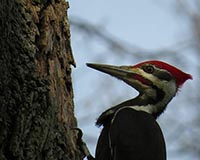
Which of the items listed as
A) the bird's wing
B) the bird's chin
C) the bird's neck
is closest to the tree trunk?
the bird's wing

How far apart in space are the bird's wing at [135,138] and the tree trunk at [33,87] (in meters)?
0.34

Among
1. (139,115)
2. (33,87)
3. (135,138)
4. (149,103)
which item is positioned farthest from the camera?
(149,103)

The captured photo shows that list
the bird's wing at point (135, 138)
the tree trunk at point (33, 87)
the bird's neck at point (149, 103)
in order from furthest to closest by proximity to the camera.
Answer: the bird's neck at point (149, 103), the bird's wing at point (135, 138), the tree trunk at point (33, 87)

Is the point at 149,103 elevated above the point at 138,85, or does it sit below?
below

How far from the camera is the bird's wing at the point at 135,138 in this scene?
8.80 ft

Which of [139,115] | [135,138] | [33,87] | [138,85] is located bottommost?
[33,87]

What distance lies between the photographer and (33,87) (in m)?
1.98

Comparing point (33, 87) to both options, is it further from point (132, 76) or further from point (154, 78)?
point (154, 78)

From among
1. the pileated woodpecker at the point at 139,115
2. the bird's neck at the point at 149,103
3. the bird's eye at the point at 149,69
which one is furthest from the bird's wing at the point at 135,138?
the bird's eye at the point at 149,69

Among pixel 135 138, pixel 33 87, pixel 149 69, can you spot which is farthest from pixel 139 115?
pixel 33 87

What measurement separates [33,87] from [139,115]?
1104mm

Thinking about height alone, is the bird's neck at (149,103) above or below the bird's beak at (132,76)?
below

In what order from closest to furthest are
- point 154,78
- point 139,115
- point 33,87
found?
point 33,87
point 139,115
point 154,78

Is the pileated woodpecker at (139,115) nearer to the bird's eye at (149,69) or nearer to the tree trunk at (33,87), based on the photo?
the bird's eye at (149,69)
